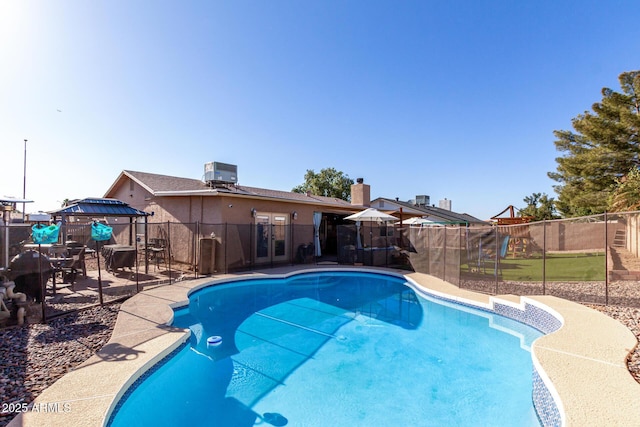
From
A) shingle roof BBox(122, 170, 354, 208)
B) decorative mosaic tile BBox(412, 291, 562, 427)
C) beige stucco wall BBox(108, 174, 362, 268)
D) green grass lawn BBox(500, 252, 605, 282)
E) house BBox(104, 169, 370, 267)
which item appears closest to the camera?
decorative mosaic tile BBox(412, 291, 562, 427)

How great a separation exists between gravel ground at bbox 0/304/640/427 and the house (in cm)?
480

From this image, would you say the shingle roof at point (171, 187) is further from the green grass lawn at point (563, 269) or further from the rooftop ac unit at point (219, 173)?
the green grass lawn at point (563, 269)

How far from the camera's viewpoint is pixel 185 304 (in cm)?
762

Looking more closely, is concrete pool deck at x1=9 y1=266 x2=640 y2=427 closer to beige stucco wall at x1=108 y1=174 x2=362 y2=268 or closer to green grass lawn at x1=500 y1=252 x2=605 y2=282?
green grass lawn at x1=500 y1=252 x2=605 y2=282

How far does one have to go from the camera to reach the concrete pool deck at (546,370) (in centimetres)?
288

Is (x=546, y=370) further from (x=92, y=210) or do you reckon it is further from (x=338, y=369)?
(x=92, y=210)

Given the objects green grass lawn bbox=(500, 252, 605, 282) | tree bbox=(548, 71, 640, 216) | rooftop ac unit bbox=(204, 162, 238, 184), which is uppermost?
tree bbox=(548, 71, 640, 216)

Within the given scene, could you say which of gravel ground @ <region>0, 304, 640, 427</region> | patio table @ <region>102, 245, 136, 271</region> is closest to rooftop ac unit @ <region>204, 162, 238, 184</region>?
patio table @ <region>102, 245, 136, 271</region>

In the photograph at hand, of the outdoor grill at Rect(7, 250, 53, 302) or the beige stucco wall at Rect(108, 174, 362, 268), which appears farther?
the beige stucco wall at Rect(108, 174, 362, 268)

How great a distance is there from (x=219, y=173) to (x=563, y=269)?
14.0 metres

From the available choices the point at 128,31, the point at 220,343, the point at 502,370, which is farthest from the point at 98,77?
the point at 502,370

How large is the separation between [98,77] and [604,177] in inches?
966

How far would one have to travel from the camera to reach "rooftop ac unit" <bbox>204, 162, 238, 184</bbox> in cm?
1281

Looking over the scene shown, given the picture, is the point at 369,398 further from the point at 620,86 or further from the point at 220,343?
the point at 620,86
